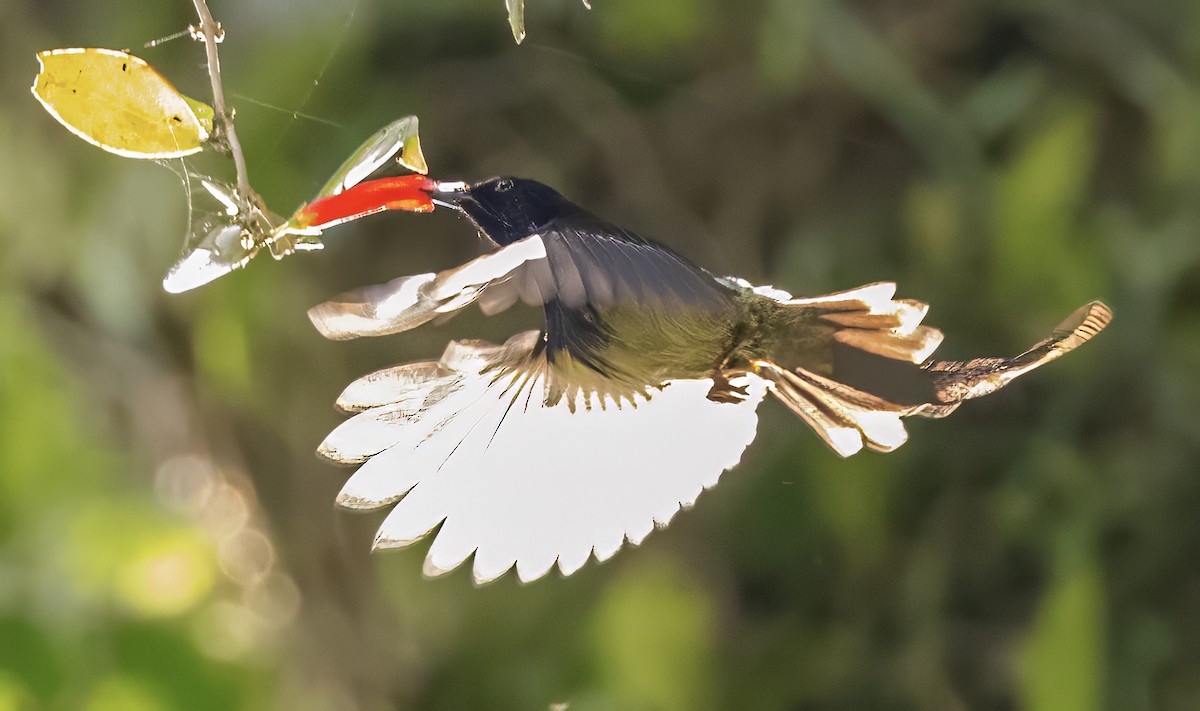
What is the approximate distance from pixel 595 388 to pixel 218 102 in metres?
0.10

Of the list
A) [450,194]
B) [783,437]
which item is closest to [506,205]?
[450,194]

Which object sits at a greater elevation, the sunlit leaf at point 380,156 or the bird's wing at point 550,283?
the sunlit leaf at point 380,156

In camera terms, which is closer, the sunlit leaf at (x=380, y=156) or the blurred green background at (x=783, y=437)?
the sunlit leaf at (x=380, y=156)

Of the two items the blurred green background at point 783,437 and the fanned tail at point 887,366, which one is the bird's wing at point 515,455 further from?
the blurred green background at point 783,437

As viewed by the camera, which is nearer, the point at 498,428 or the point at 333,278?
the point at 498,428

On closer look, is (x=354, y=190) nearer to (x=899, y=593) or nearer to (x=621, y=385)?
(x=621, y=385)

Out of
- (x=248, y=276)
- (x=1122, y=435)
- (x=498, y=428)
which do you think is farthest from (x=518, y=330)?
(x=1122, y=435)

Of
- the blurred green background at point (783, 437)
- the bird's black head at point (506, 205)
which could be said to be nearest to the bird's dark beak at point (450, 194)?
the bird's black head at point (506, 205)

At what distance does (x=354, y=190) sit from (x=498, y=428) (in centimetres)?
6

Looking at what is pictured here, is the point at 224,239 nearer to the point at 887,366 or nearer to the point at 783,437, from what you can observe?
the point at 887,366

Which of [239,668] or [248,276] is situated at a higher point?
[248,276]

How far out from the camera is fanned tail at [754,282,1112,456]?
22cm

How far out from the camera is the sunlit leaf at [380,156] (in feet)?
0.65

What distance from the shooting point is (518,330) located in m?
0.22
